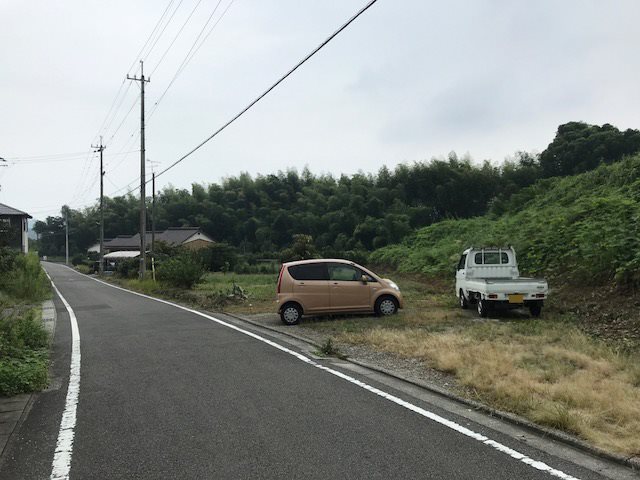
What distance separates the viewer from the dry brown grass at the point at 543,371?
475 cm

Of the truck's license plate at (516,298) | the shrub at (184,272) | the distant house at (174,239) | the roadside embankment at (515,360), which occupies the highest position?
the distant house at (174,239)

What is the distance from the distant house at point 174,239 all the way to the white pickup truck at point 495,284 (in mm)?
43722

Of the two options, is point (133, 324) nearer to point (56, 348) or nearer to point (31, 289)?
point (56, 348)

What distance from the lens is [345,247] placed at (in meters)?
45.8

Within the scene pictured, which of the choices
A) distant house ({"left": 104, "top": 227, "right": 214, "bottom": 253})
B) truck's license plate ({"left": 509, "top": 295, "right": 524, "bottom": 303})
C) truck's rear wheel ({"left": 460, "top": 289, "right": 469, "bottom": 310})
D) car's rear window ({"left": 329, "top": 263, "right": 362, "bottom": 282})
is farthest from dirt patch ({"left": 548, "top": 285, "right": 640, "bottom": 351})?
distant house ({"left": 104, "top": 227, "right": 214, "bottom": 253})

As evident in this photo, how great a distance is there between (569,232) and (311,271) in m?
9.61

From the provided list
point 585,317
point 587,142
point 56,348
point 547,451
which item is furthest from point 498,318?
point 587,142

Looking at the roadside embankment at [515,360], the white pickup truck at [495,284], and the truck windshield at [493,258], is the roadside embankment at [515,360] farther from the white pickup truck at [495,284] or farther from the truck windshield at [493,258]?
the truck windshield at [493,258]

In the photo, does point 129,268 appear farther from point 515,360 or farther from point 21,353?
point 515,360

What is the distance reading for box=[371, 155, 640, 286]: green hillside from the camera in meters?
12.8

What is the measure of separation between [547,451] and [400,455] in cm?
126

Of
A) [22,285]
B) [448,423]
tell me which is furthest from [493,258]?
[22,285]

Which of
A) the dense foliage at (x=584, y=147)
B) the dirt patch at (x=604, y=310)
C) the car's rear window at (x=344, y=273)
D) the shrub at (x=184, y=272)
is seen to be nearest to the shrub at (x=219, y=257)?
the shrub at (x=184, y=272)

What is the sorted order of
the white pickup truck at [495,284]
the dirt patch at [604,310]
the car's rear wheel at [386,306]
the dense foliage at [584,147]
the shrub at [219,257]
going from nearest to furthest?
the dirt patch at [604,310]
the white pickup truck at [495,284]
the car's rear wheel at [386,306]
the dense foliage at [584,147]
the shrub at [219,257]
